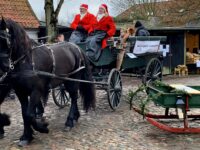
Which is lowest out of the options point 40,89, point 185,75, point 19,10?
point 185,75

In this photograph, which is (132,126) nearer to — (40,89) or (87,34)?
(40,89)

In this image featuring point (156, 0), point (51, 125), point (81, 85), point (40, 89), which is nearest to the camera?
point (40, 89)

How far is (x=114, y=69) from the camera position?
883 centimetres

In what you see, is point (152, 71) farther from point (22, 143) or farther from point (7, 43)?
point (7, 43)

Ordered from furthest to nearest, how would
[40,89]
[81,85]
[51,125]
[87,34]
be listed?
[87,34], [81,85], [51,125], [40,89]

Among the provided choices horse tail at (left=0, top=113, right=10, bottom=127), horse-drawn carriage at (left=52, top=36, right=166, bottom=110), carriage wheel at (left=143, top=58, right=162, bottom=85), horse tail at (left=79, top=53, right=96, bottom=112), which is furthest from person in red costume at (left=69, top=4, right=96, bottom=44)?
horse tail at (left=0, top=113, right=10, bottom=127)

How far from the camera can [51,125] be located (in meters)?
7.37

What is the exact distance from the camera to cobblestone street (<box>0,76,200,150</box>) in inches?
240

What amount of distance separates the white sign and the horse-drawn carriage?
0.25ft

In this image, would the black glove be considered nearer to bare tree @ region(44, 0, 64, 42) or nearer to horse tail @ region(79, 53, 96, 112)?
horse tail @ region(79, 53, 96, 112)

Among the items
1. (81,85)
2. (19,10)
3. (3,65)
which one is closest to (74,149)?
(3,65)

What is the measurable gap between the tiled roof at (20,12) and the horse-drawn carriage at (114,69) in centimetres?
838

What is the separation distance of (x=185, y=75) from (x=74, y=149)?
48.4 ft

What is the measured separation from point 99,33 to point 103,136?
9.93 feet
